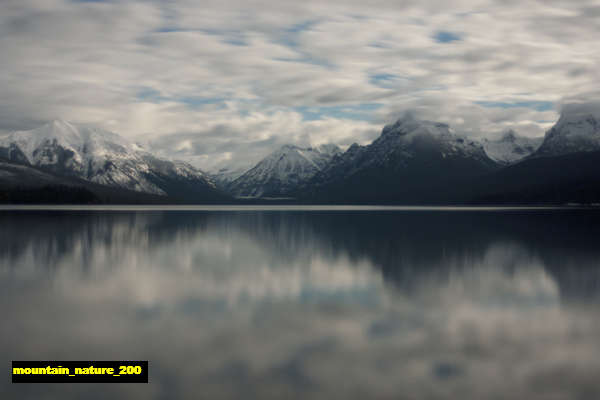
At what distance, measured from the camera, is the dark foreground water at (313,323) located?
1622 cm

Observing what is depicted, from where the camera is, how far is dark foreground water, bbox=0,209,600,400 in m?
16.2

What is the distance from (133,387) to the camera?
15.8 meters

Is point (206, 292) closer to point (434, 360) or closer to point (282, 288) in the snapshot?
point (282, 288)

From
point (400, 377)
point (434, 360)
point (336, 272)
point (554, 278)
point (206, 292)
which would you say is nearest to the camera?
point (400, 377)

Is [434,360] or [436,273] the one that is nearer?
[434,360]

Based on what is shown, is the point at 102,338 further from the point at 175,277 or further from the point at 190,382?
the point at 175,277

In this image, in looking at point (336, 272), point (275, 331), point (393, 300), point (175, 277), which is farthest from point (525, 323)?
point (175, 277)

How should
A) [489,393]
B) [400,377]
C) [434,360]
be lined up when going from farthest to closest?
[434,360]
[400,377]
[489,393]

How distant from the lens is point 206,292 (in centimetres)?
3117

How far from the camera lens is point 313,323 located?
23.7 m

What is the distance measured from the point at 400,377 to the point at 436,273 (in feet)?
72.6

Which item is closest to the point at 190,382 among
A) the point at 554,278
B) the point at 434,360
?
the point at 434,360

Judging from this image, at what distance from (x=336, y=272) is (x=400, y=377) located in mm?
22102

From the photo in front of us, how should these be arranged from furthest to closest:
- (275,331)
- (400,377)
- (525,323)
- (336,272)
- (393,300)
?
(336,272) < (393,300) < (525,323) < (275,331) < (400,377)
